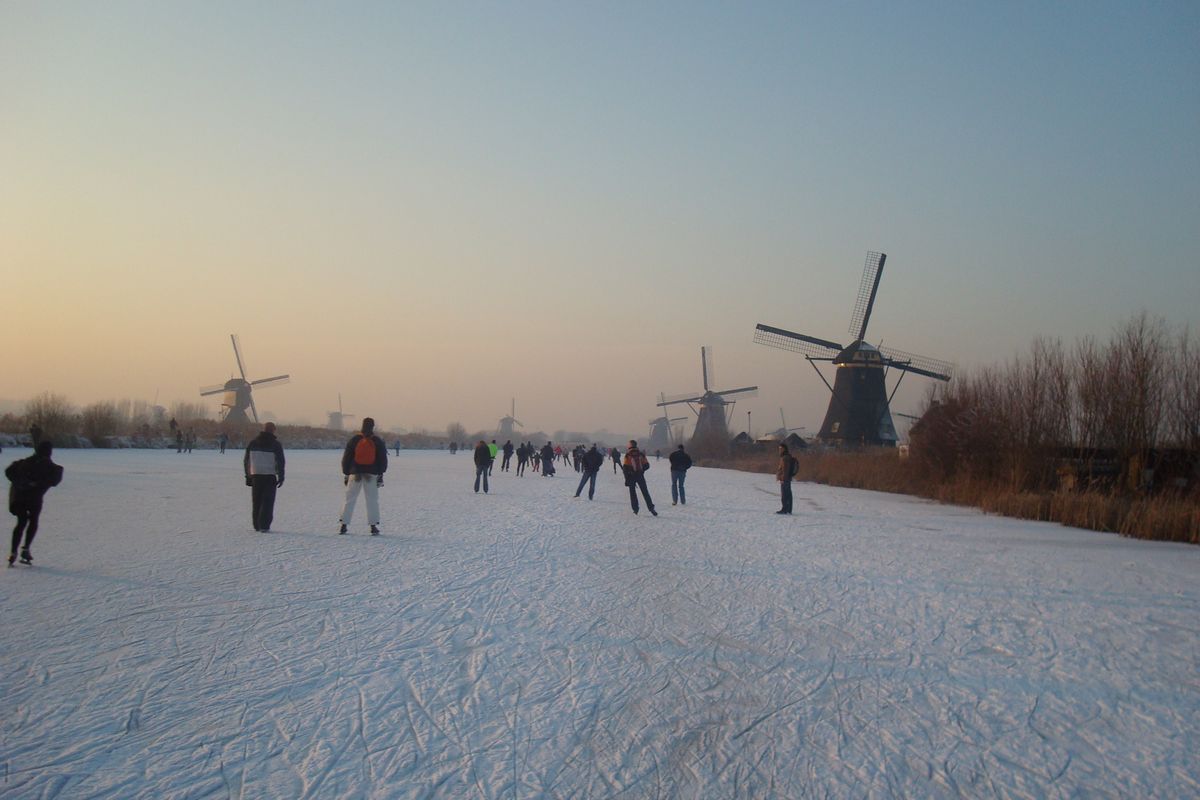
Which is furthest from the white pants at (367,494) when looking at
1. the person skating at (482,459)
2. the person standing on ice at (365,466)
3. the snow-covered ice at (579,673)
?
the person skating at (482,459)

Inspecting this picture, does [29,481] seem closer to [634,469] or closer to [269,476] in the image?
[269,476]

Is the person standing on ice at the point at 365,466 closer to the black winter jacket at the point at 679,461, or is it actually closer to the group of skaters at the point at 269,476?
the group of skaters at the point at 269,476

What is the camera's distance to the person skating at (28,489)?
8.00 meters

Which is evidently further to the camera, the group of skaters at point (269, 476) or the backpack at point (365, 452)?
the backpack at point (365, 452)

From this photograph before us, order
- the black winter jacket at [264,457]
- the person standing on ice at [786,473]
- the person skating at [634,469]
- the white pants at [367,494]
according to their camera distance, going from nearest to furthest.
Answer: the black winter jacket at [264,457] < the white pants at [367,494] < the person skating at [634,469] < the person standing on ice at [786,473]

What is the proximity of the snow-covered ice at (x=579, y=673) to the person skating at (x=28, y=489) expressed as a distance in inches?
15.0

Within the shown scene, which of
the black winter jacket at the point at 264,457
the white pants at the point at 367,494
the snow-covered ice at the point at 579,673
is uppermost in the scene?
the black winter jacket at the point at 264,457

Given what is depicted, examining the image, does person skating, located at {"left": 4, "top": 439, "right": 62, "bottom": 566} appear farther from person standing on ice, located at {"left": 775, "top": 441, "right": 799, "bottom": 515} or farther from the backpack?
person standing on ice, located at {"left": 775, "top": 441, "right": 799, "bottom": 515}

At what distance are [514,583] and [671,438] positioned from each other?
356 feet

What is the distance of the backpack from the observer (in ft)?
35.4

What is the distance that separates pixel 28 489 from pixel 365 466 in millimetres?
3821

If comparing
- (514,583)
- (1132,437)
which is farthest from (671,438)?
(514,583)

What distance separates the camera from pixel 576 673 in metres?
5.03

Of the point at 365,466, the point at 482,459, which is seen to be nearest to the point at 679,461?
the point at 482,459
